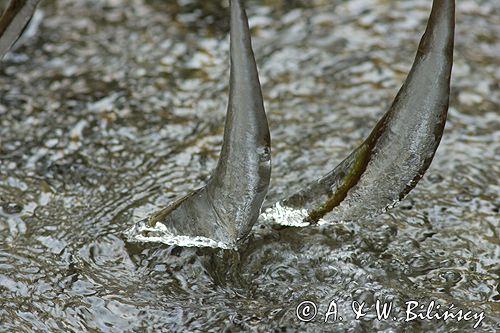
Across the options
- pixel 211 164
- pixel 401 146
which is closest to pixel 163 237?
pixel 211 164

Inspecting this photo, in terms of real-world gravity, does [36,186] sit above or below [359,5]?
below

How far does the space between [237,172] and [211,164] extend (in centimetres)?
39

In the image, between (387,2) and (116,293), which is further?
(387,2)

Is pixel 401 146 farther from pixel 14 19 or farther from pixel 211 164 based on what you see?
pixel 14 19

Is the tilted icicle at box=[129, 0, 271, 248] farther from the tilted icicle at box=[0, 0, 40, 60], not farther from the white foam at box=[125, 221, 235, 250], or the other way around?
the tilted icicle at box=[0, 0, 40, 60]

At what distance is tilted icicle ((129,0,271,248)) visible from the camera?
1.18 meters

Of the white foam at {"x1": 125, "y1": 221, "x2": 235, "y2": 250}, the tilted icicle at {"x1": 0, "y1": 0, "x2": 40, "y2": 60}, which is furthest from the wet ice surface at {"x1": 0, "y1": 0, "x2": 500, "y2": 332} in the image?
the tilted icicle at {"x1": 0, "y1": 0, "x2": 40, "y2": 60}

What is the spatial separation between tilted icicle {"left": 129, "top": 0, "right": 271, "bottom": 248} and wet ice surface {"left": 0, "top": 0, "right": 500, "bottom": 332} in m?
0.07

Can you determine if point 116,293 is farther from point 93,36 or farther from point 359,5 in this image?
point 359,5

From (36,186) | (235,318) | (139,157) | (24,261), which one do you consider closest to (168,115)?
(139,157)

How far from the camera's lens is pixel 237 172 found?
1224 mm

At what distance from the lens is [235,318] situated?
4.01 ft

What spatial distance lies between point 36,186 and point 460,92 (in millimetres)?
928

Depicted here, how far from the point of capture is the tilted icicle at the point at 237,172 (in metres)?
1.18
